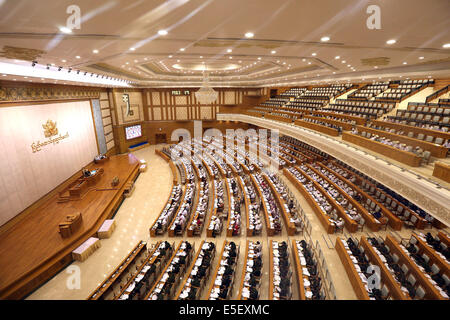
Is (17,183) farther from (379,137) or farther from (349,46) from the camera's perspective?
(379,137)

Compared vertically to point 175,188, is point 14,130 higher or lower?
higher

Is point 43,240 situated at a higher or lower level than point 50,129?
lower

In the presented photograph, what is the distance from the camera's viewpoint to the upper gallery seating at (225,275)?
17.9 ft

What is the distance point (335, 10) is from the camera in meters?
3.24

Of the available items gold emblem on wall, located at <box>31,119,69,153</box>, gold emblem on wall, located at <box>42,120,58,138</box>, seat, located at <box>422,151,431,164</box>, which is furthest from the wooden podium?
seat, located at <box>422,151,431,164</box>

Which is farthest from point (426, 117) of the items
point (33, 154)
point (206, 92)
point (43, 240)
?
point (33, 154)

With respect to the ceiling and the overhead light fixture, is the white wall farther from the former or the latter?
the overhead light fixture

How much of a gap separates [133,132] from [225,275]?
17.0 meters

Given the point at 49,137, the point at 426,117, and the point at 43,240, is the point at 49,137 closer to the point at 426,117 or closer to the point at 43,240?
the point at 43,240

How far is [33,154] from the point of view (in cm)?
913

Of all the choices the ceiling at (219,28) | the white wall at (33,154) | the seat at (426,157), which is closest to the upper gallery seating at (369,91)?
the seat at (426,157)

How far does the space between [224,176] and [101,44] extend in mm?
9476
